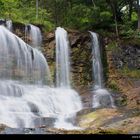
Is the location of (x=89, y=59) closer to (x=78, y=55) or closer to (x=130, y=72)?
(x=78, y=55)

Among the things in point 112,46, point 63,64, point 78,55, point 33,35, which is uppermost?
point 33,35

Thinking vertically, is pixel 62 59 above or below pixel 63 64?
above

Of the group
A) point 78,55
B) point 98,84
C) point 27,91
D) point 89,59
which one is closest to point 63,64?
point 78,55

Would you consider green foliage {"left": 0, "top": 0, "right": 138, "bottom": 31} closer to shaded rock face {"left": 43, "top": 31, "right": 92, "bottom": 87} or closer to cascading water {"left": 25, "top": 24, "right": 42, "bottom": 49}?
cascading water {"left": 25, "top": 24, "right": 42, "bottom": 49}

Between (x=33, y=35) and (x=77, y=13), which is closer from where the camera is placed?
(x=33, y=35)

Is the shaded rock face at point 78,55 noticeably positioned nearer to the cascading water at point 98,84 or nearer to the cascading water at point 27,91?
the cascading water at point 98,84

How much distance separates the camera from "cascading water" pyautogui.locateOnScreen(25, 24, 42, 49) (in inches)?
916

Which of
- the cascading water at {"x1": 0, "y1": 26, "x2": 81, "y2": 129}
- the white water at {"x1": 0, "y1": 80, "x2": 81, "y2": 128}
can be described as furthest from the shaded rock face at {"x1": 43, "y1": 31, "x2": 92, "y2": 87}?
the white water at {"x1": 0, "y1": 80, "x2": 81, "y2": 128}

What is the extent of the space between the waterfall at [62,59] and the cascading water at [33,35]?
1.10m

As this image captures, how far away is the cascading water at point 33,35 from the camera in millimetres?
23266

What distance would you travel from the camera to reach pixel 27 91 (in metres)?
19.6

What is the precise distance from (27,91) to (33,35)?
4.97 metres

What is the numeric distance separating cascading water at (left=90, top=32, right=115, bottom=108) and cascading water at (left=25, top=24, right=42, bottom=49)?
3.34 metres

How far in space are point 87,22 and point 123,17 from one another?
3912 mm
